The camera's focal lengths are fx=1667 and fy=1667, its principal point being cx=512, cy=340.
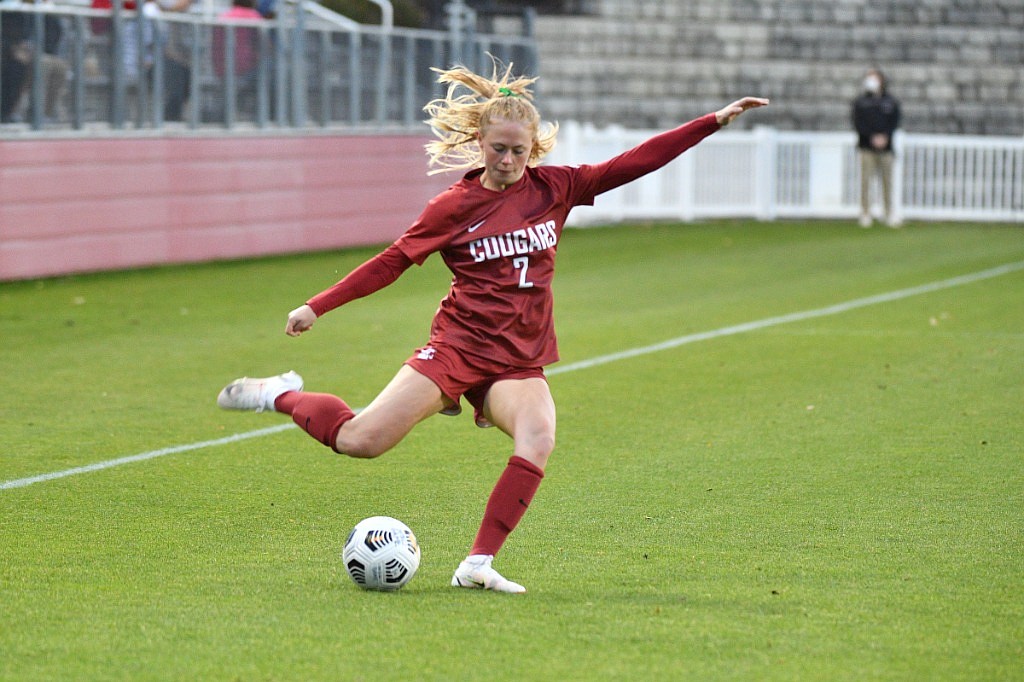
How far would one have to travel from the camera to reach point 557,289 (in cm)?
1667

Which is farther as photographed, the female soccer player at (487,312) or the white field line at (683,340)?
the white field line at (683,340)

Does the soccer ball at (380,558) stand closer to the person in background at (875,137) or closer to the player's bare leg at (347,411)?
the player's bare leg at (347,411)

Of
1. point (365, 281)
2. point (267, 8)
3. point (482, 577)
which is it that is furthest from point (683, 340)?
point (267, 8)

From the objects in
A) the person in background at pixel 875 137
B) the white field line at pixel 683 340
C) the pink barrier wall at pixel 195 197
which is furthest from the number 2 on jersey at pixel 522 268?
the person in background at pixel 875 137

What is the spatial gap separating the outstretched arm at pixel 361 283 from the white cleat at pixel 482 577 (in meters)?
0.97

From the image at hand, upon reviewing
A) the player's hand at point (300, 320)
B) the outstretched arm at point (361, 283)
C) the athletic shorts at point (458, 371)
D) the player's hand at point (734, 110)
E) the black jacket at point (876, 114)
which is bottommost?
the athletic shorts at point (458, 371)

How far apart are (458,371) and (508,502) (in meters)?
0.50

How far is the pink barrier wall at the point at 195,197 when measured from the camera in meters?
16.8

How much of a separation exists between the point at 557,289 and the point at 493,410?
35.6 feet

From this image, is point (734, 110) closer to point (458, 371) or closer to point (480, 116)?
point (480, 116)

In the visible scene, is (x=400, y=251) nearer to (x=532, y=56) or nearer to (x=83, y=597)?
(x=83, y=597)

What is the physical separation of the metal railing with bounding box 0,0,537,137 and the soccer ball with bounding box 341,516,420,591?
1186 cm

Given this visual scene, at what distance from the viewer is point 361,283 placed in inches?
227

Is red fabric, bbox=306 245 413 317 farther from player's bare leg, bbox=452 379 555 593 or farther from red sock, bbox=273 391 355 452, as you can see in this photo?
player's bare leg, bbox=452 379 555 593
